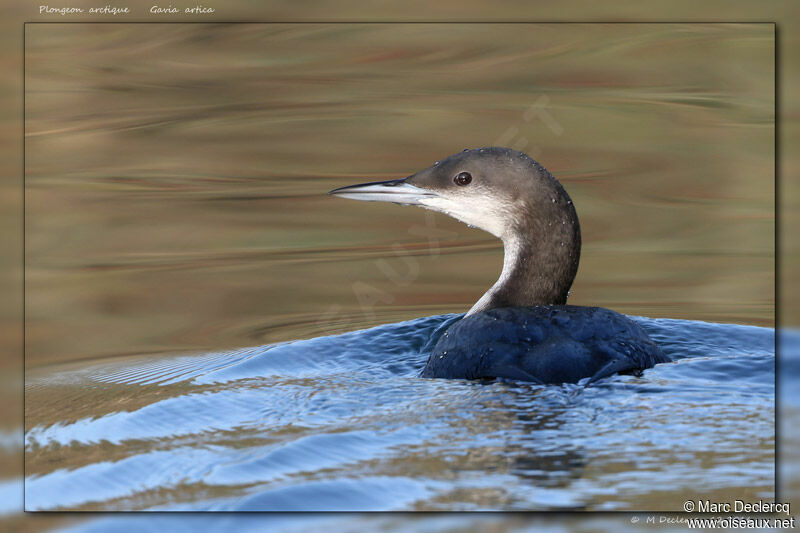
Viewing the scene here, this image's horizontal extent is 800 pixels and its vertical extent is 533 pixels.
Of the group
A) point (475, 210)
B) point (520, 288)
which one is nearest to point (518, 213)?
point (475, 210)

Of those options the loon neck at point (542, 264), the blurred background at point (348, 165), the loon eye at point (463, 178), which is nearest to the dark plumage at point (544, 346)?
the loon neck at point (542, 264)

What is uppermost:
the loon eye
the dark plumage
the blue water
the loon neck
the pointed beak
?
the loon eye

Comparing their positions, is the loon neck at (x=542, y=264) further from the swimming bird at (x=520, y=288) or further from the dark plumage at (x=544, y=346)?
the dark plumage at (x=544, y=346)

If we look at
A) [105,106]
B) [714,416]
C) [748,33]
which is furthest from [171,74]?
[714,416]

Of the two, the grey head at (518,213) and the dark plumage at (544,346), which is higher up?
the grey head at (518,213)

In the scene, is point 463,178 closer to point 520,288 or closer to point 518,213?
point 518,213

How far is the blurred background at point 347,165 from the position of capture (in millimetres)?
5801

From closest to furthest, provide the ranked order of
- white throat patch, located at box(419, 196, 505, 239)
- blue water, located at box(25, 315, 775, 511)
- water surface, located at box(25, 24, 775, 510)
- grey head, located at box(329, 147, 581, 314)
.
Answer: blue water, located at box(25, 315, 775, 511)
water surface, located at box(25, 24, 775, 510)
grey head, located at box(329, 147, 581, 314)
white throat patch, located at box(419, 196, 505, 239)

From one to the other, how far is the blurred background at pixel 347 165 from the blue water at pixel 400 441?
117 centimetres

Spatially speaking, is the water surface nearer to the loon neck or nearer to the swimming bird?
the swimming bird

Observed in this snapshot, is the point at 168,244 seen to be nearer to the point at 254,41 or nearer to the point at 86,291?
the point at 86,291

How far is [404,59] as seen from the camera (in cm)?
697

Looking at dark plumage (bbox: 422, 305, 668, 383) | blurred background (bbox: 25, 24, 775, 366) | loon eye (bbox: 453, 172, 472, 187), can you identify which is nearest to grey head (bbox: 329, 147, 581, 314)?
loon eye (bbox: 453, 172, 472, 187)

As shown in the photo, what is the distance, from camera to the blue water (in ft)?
10.3
